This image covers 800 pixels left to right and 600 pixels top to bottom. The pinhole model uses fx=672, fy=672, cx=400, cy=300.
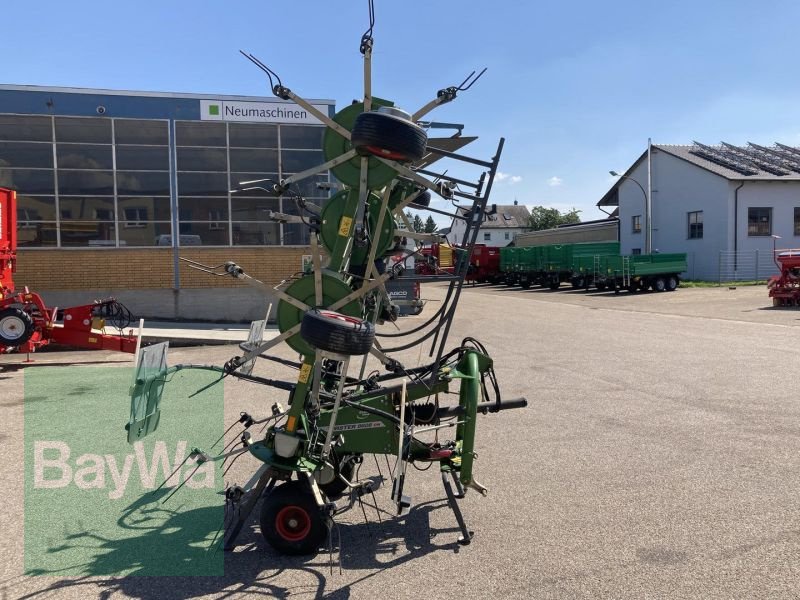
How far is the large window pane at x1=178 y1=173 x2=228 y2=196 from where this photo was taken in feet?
62.4

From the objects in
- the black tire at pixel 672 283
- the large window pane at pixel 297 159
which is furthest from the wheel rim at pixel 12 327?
the black tire at pixel 672 283

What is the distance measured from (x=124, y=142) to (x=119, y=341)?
8812 millimetres

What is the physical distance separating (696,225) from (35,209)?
3492cm

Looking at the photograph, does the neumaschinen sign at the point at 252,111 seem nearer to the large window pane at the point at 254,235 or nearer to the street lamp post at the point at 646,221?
the large window pane at the point at 254,235

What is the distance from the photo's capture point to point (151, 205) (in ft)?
61.7

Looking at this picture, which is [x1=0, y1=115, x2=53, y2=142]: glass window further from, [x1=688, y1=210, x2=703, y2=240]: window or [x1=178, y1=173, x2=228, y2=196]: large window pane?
[x1=688, y1=210, x2=703, y2=240]: window

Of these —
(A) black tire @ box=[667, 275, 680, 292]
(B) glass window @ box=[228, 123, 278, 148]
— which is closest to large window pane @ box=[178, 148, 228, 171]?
(B) glass window @ box=[228, 123, 278, 148]

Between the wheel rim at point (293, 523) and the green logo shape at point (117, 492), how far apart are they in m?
0.41

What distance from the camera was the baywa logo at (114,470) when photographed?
5.57 meters

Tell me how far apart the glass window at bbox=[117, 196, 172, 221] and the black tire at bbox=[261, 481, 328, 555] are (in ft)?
53.1

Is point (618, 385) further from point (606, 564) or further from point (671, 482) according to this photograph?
point (606, 564)

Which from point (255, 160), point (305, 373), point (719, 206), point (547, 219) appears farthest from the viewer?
point (547, 219)

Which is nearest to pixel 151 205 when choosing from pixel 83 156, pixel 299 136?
pixel 83 156

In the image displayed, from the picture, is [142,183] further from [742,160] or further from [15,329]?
[742,160]
